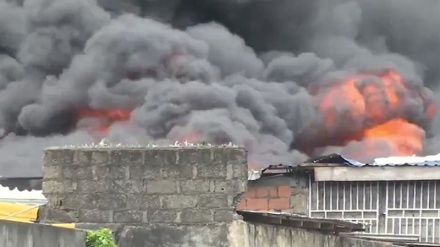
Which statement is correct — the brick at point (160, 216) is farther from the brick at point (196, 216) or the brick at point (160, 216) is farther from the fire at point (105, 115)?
the fire at point (105, 115)

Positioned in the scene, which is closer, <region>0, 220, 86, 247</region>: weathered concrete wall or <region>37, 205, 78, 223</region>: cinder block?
<region>0, 220, 86, 247</region>: weathered concrete wall

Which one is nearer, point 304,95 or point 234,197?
point 234,197

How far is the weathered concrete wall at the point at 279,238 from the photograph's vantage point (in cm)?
643

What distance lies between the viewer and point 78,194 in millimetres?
6434

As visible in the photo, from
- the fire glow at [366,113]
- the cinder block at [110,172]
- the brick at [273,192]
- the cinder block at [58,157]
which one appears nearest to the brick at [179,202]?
the cinder block at [110,172]

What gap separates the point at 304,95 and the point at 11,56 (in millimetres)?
9221

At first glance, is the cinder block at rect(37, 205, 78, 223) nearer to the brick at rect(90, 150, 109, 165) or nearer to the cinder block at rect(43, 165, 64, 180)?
the cinder block at rect(43, 165, 64, 180)

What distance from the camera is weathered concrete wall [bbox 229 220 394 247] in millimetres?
6434

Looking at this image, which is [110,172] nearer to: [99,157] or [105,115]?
[99,157]

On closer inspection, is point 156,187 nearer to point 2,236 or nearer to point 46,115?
point 2,236

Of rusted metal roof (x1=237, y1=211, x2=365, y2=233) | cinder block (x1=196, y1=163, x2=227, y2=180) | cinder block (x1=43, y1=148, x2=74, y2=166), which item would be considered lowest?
rusted metal roof (x1=237, y1=211, x2=365, y2=233)

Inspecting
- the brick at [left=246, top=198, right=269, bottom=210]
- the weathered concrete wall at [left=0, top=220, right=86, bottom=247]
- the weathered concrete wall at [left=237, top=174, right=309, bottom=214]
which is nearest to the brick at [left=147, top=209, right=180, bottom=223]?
the weathered concrete wall at [left=0, top=220, right=86, bottom=247]

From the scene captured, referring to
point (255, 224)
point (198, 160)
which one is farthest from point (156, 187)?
point (255, 224)

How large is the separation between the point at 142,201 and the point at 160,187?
173 millimetres
